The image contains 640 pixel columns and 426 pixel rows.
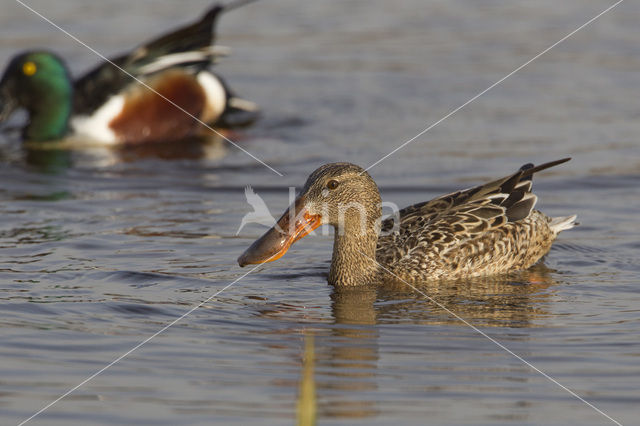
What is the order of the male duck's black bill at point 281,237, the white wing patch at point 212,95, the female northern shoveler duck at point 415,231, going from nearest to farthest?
1. the male duck's black bill at point 281,237
2. the female northern shoveler duck at point 415,231
3. the white wing patch at point 212,95

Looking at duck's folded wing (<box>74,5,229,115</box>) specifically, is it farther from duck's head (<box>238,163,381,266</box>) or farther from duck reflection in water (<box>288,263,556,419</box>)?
duck reflection in water (<box>288,263,556,419</box>)

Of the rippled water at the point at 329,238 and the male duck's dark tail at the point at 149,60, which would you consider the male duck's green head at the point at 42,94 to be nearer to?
the male duck's dark tail at the point at 149,60

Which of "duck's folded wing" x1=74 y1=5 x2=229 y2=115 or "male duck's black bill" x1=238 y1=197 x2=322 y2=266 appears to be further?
"duck's folded wing" x1=74 y1=5 x2=229 y2=115

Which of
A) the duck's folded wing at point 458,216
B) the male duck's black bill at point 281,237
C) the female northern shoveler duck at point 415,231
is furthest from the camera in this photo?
the duck's folded wing at point 458,216

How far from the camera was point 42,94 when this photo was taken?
12.9m

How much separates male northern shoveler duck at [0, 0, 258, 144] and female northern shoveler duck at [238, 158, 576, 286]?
5149 mm

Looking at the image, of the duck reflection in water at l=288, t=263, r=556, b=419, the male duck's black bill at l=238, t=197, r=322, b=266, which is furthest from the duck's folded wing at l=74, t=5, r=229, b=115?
the duck reflection in water at l=288, t=263, r=556, b=419

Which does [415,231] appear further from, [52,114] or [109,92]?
[52,114]

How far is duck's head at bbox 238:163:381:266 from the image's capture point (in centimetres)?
778

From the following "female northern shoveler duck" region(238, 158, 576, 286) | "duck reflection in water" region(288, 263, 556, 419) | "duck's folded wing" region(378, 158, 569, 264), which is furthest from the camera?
"duck's folded wing" region(378, 158, 569, 264)

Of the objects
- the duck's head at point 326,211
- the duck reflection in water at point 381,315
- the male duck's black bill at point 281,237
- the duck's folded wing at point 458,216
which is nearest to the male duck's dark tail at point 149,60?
the duck's folded wing at point 458,216

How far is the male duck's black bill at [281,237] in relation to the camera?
7.73 m

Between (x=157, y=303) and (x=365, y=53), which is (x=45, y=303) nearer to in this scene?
(x=157, y=303)

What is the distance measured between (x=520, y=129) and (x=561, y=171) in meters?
1.51
